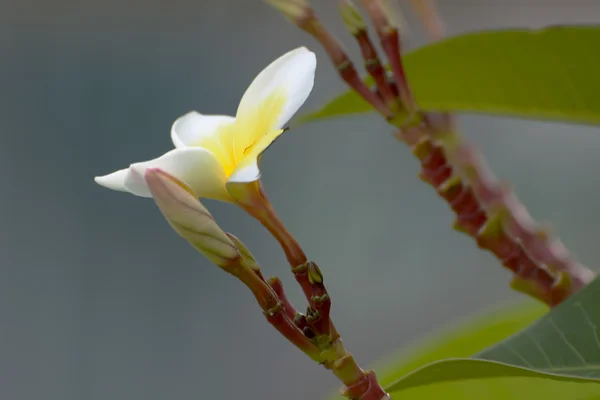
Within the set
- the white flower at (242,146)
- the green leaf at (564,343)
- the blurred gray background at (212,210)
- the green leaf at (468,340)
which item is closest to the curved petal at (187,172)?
the white flower at (242,146)

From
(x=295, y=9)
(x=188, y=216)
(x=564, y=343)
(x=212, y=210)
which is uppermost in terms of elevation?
(x=212, y=210)

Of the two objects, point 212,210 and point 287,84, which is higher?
point 212,210

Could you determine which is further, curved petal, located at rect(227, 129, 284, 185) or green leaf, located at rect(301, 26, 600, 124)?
green leaf, located at rect(301, 26, 600, 124)

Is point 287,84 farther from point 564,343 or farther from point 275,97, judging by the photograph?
point 564,343

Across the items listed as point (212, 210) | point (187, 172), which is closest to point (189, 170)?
point (187, 172)

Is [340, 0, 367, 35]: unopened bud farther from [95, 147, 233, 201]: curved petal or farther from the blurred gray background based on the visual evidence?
the blurred gray background

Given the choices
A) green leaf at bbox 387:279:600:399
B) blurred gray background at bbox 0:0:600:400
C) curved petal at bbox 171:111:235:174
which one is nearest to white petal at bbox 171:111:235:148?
curved petal at bbox 171:111:235:174
